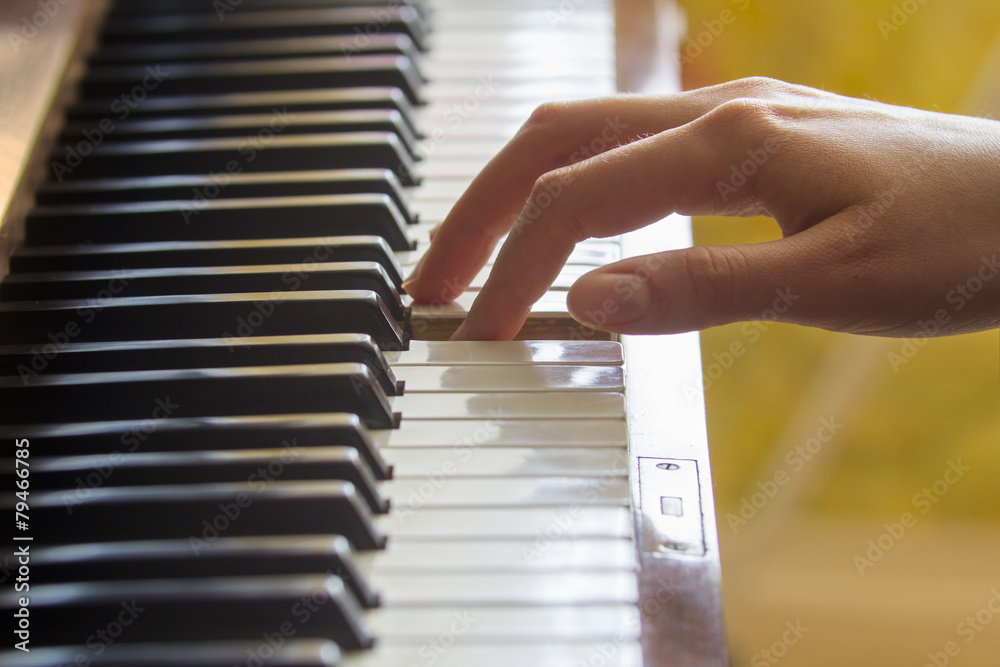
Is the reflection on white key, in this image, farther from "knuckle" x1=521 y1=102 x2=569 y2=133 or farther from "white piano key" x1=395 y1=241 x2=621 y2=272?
"knuckle" x1=521 y1=102 x2=569 y2=133

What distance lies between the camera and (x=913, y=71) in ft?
8.88

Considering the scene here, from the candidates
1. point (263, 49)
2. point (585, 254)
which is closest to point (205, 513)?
point (585, 254)

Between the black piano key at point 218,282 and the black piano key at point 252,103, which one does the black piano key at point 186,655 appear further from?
the black piano key at point 252,103

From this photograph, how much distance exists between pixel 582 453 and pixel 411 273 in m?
0.36

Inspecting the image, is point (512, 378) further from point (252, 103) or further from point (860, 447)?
point (860, 447)

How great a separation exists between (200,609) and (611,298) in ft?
1.49

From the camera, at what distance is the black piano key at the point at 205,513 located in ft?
2.40

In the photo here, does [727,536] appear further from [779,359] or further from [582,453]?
[582,453]

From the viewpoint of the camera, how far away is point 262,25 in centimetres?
142

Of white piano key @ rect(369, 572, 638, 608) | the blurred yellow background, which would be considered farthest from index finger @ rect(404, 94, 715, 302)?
the blurred yellow background

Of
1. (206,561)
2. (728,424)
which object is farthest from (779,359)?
(206,561)
